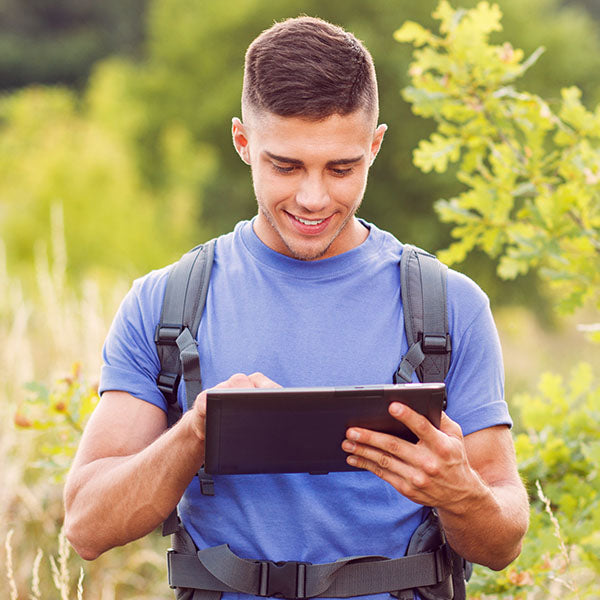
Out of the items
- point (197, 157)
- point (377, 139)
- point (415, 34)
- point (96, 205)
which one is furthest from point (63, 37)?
point (377, 139)

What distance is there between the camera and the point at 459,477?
72.6 inches

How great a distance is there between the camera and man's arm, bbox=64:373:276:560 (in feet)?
6.29

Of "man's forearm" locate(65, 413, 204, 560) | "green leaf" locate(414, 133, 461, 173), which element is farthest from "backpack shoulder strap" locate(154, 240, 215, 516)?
"green leaf" locate(414, 133, 461, 173)

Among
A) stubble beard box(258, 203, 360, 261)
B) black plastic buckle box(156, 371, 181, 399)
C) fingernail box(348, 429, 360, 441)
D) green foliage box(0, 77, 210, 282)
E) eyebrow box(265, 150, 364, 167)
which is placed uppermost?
green foliage box(0, 77, 210, 282)

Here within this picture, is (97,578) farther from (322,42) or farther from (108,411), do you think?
(322,42)

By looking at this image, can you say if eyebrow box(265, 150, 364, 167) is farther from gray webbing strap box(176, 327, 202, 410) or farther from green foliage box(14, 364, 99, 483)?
green foliage box(14, 364, 99, 483)

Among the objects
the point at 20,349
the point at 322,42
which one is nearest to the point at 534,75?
the point at 20,349

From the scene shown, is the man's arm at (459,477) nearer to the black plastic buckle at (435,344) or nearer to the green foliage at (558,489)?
the black plastic buckle at (435,344)

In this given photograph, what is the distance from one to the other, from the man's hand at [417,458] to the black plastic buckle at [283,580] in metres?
0.36

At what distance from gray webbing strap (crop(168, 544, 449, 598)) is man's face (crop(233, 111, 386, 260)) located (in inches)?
28.2

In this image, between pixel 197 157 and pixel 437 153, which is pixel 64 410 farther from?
pixel 197 157

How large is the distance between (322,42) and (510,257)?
1316 mm

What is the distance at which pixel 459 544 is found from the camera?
2068 millimetres

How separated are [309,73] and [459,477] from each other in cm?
99
